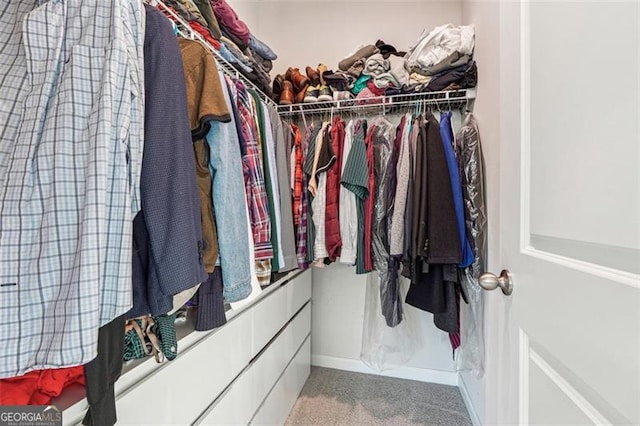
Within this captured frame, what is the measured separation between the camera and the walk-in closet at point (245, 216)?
1.30 ft

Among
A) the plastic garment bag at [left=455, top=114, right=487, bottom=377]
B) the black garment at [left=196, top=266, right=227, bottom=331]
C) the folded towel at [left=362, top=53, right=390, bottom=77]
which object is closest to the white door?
the plastic garment bag at [left=455, top=114, right=487, bottom=377]

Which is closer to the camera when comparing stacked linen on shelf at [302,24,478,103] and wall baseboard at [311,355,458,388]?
stacked linen on shelf at [302,24,478,103]

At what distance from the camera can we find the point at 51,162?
45 cm

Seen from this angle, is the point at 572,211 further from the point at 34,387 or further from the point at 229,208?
the point at 34,387

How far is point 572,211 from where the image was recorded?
0.45 m

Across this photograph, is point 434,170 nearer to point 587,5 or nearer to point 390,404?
point 587,5

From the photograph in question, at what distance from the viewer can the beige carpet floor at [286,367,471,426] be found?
1531mm

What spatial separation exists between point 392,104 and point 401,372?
1.74 metres

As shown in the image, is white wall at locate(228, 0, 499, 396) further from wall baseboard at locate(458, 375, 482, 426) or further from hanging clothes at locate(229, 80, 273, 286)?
hanging clothes at locate(229, 80, 273, 286)

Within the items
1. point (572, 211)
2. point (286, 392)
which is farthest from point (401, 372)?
point (572, 211)

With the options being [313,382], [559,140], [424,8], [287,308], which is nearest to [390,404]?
[313,382]

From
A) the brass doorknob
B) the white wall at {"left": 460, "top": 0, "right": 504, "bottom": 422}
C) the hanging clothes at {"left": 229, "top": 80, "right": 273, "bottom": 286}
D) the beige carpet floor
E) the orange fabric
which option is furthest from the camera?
the beige carpet floor

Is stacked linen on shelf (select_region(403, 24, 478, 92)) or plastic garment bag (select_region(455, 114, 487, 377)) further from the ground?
stacked linen on shelf (select_region(403, 24, 478, 92))

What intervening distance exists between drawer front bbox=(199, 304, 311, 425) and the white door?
34.4 inches
